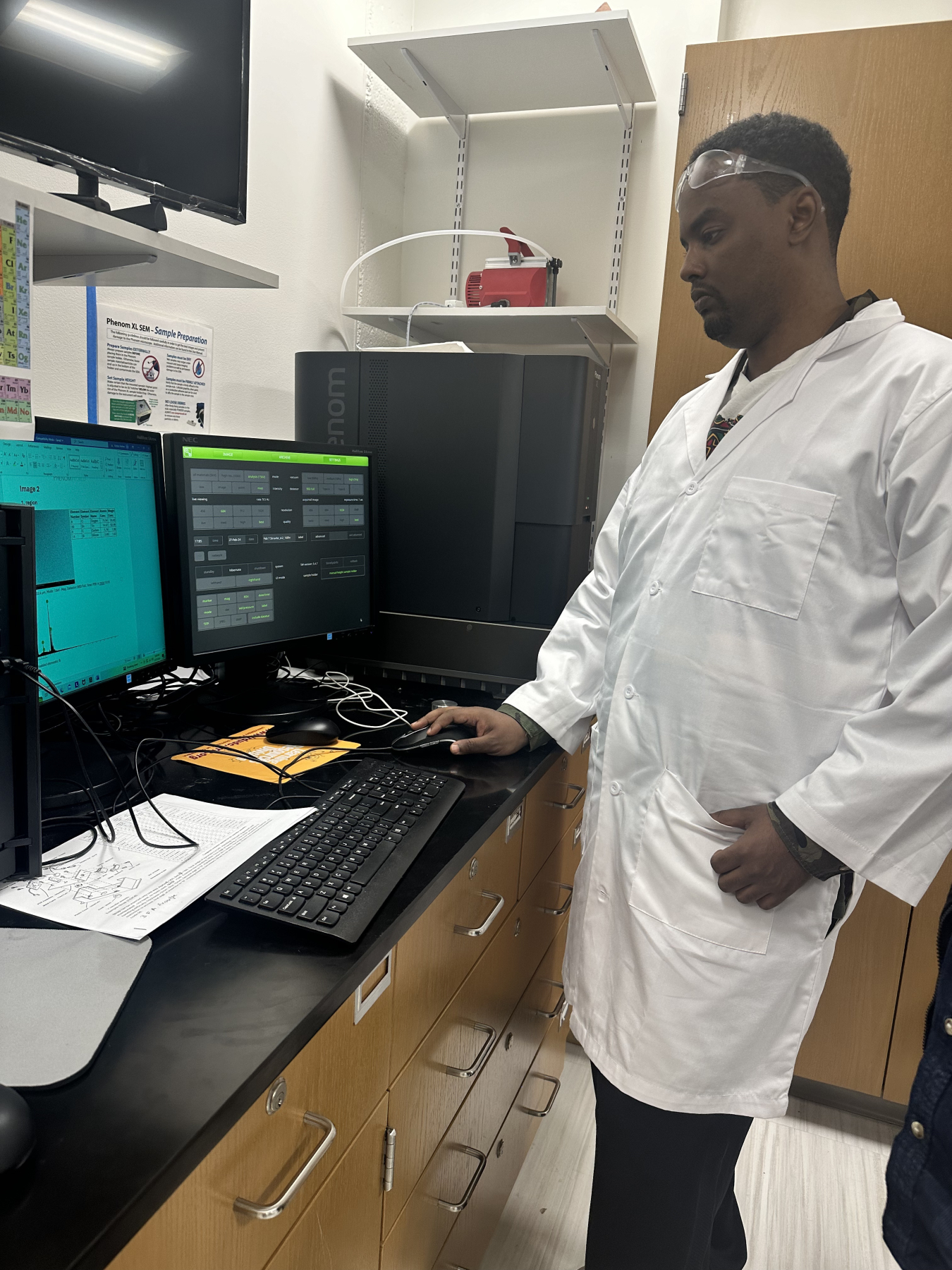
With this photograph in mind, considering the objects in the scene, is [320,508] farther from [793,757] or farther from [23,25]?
[793,757]

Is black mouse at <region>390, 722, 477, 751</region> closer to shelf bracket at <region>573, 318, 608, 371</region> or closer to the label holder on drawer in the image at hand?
the label holder on drawer

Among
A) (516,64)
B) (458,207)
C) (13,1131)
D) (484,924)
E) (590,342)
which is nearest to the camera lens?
(13,1131)

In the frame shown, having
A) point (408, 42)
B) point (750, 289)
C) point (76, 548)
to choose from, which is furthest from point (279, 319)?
point (750, 289)

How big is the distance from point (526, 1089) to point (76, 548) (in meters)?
1.23

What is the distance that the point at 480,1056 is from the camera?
1185mm

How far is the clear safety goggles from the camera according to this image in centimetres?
102

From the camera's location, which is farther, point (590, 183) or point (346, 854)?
point (590, 183)

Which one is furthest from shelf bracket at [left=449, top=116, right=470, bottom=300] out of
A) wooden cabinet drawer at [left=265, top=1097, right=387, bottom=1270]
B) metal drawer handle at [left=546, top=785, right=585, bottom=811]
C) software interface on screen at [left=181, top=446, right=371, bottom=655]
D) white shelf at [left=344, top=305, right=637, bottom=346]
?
wooden cabinet drawer at [left=265, top=1097, right=387, bottom=1270]

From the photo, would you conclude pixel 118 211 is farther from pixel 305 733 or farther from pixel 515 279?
pixel 515 279

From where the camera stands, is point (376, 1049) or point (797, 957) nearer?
point (376, 1049)

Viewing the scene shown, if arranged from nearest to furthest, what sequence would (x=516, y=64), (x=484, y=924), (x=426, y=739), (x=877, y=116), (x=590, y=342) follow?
→ (x=484, y=924)
(x=426, y=739)
(x=877, y=116)
(x=516, y=64)
(x=590, y=342)

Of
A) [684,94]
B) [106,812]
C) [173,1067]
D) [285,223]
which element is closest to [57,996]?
[173,1067]

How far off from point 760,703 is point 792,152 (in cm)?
69

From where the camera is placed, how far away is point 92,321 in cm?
134
